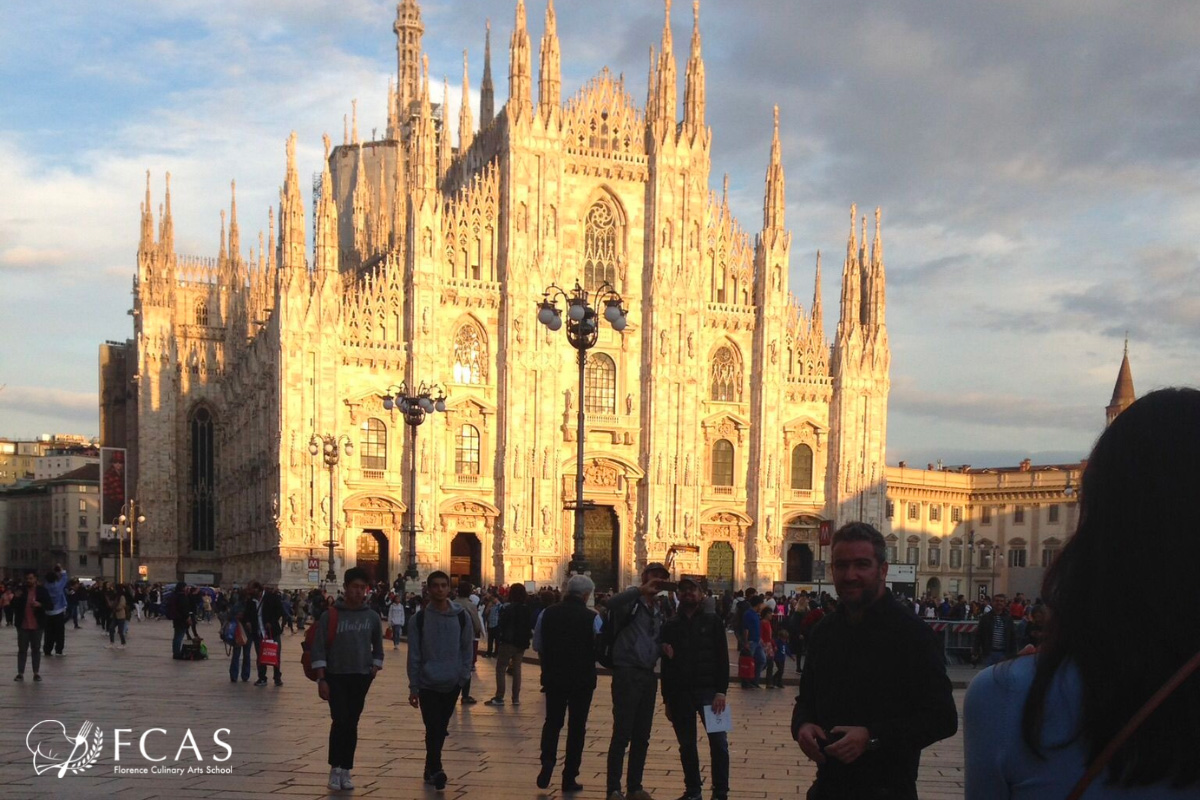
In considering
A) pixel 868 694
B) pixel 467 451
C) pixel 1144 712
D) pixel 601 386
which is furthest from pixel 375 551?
pixel 1144 712

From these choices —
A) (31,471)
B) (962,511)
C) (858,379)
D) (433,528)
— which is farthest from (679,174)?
(31,471)

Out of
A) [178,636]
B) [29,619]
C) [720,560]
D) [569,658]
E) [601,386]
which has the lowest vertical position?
[720,560]

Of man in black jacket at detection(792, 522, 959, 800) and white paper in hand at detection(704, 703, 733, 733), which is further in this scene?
white paper in hand at detection(704, 703, 733, 733)

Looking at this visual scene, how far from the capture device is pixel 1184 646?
7.43 ft

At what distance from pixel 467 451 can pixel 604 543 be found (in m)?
6.59

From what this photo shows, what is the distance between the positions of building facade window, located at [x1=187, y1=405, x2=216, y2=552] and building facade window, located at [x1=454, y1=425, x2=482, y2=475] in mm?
28661

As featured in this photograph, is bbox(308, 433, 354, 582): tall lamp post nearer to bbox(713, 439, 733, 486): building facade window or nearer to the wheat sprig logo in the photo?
bbox(713, 439, 733, 486): building facade window

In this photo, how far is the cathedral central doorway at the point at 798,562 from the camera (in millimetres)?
55562

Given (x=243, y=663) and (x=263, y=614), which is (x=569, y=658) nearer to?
(x=243, y=663)

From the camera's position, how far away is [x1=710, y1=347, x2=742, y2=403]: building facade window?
54281 mm

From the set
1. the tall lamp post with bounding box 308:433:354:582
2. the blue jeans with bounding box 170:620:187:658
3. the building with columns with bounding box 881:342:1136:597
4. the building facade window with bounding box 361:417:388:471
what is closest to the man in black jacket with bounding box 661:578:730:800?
the blue jeans with bounding box 170:620:187:658

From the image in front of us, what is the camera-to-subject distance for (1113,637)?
230 centimetres

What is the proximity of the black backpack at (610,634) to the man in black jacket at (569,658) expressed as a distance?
516 mm

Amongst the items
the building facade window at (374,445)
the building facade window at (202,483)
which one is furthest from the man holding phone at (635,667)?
the building facade window at (202,483)
